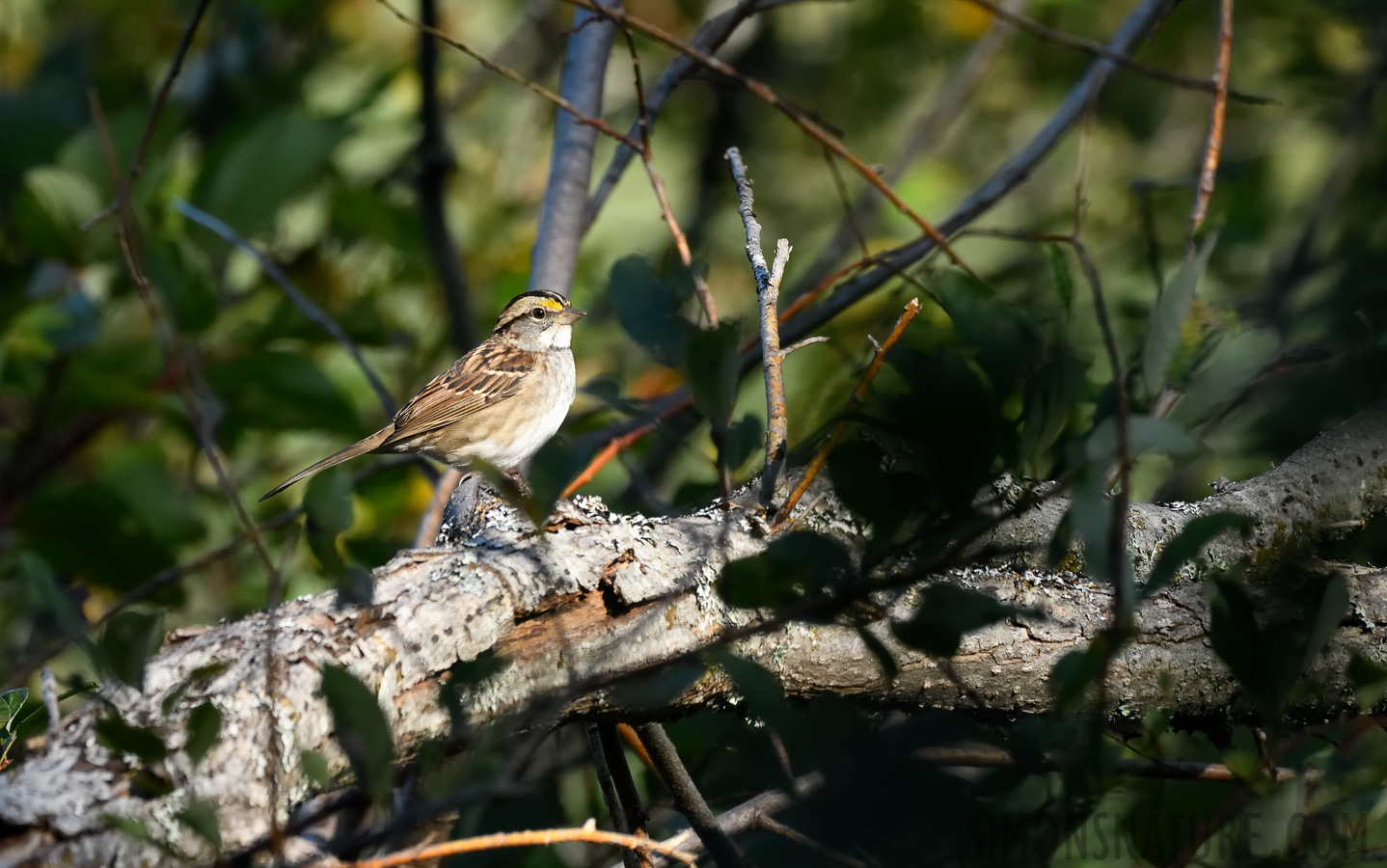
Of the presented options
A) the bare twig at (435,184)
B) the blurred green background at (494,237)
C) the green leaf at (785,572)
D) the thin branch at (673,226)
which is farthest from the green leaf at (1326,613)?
the bare twig at (435,184)

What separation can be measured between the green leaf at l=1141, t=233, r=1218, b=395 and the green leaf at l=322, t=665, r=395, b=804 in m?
0.97

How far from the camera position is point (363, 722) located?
1235mm

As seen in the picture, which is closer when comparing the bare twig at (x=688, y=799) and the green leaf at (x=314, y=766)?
the green leaf at (x=314, y=766)

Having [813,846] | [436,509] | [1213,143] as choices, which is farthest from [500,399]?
[813,846]

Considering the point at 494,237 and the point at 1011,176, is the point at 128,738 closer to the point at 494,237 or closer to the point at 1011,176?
the point at 1011,176

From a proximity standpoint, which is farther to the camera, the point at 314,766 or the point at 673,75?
the point at 673,75

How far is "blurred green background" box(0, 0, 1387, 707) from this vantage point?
1.87m

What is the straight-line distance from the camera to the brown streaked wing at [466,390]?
4336mm

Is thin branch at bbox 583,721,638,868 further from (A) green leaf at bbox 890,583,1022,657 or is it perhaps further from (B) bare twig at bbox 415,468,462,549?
(B) bare twig at bbox 415,468,462,549

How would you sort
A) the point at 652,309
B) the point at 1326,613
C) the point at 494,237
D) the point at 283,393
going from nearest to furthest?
the point at 1326,613
the point at 652,309
the point at 283,393
the point at 494,237

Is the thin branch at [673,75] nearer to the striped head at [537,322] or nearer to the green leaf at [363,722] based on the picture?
the striped head at [537,322]

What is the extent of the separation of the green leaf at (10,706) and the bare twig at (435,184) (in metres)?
2.65

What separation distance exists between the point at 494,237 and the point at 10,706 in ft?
11.9

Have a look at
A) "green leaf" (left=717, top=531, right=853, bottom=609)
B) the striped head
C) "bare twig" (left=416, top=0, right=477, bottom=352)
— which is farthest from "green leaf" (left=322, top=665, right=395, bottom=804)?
"bare twig" (left=416, top=0, right=477, bottom=352)
